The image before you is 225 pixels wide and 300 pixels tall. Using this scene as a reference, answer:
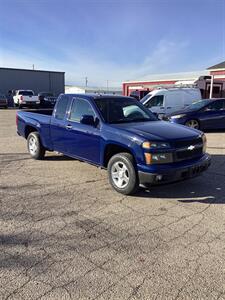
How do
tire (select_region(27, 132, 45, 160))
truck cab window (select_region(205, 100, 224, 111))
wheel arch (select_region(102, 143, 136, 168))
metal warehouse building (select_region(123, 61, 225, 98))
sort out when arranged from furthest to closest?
metal warehouse building (select_region(123, 61, 225, 98))
truck cab window (select_region(205, 100, 224, 111))
tire (select_region(27, 132, 45, 160))
wheel arch (select_region(102, 143, 136, 168))

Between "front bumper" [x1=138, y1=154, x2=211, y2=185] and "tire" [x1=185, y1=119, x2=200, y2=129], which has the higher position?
"tire" [x1=185, y1=119, x2=200, y2=129]

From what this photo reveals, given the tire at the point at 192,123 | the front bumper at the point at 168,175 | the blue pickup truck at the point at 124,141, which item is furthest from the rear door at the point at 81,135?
the tire at the point at 192,123

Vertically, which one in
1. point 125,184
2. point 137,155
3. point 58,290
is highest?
point 137,155

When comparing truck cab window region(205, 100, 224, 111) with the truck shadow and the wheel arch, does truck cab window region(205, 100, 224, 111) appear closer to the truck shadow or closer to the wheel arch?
the truck shadow

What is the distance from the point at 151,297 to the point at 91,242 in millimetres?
1174

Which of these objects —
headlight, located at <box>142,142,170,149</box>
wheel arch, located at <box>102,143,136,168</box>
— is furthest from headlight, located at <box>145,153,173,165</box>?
wheel arch, located at <box>102,143,136,168</box>

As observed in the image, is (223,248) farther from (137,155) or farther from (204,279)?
(137,155)

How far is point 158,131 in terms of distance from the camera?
5.33 meters

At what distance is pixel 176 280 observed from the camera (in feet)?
9.86

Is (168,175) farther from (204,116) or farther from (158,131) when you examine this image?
(204,116)

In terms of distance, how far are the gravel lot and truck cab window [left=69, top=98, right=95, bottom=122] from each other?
4.17ft

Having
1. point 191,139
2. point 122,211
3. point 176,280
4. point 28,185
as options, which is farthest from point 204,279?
point 28,185

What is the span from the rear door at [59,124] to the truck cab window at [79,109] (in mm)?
256

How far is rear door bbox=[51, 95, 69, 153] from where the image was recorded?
6758mm
